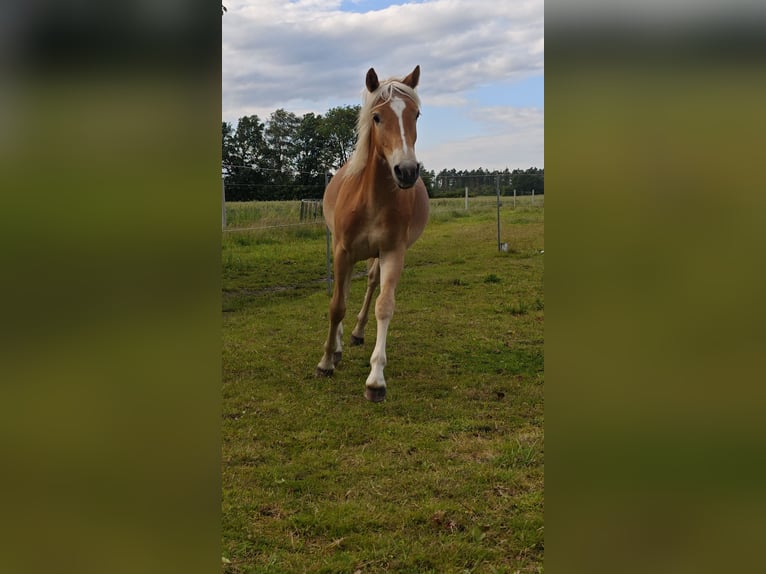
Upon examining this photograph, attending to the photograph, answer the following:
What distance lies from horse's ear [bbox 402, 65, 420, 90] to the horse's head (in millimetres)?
124

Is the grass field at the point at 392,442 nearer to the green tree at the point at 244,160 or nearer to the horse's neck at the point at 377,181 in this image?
the horse's neck at the point at 377,181

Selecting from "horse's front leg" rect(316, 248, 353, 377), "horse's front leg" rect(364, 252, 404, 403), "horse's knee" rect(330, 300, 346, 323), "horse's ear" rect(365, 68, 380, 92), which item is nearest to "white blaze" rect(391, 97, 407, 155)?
"horse's ear" rect(365, 68, 380, 92)

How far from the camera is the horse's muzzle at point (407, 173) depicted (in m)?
3.43

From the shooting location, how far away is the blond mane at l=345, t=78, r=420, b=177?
12.2ft

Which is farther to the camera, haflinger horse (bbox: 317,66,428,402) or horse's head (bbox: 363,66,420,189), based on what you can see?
haflinger horse (bbox: 317,66,428,402)

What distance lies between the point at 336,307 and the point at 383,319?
531 mm

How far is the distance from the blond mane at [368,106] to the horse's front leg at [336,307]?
71cm

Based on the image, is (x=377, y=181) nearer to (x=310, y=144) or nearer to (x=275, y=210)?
(x=275, y=210)

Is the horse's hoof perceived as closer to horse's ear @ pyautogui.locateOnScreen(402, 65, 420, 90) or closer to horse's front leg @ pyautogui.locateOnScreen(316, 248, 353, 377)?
horse's front leg @ pyautogui.locateOnScreen(316, 248, 353, 377)

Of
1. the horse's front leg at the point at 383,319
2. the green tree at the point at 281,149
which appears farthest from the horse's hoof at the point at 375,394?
the green tree at the point at 281,149
